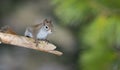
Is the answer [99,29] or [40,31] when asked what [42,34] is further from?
[99,29]

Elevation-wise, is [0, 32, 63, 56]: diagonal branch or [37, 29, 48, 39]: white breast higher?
[37, 29, 48, 39]: white breast

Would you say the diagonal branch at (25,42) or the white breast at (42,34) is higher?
the white breast at (42,34)

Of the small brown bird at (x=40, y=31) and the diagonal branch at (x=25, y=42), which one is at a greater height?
the small brown bird at (x=40, y=31)

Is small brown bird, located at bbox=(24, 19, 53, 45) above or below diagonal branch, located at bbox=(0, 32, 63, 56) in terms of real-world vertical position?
above

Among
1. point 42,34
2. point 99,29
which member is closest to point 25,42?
point 42,34

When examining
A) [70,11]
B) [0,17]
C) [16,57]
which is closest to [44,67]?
[16,57]

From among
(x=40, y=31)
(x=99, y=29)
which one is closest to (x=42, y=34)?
(x=40, y=31)

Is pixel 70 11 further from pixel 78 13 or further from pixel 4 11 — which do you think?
pixel 4 11

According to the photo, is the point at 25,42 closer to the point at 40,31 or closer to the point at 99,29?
the point at 40,31
